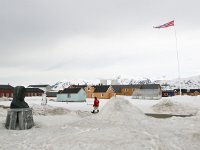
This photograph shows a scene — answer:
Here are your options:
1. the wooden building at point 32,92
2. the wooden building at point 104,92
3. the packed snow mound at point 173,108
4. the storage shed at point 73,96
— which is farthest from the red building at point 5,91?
the packed snow mound at point 173,108

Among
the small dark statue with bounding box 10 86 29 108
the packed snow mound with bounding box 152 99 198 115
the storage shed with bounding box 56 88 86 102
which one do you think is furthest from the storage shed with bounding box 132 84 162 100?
the small dark statue with bounding box 10 86 29 108

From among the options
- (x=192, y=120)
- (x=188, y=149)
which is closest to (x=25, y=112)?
(x=188, y=149)

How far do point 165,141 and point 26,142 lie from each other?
22.7ft

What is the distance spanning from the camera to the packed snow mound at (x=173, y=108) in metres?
29.3

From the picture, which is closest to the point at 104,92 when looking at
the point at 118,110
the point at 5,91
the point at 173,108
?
the point at 5,91

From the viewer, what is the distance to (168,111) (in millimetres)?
29953

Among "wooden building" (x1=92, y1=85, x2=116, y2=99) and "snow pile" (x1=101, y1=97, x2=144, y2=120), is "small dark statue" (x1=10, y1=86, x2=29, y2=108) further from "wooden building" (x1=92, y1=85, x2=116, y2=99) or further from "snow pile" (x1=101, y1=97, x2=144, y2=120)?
"wooden building" (x1=92, y1=85, x2=116, y2=99)

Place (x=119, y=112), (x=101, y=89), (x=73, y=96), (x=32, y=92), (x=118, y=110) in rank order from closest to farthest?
1. (x=119, y=112)
2. (x=118, y=110)
3. (x=73, y=96)
4. (x=101, y=89)
5. (x=32, y=92)

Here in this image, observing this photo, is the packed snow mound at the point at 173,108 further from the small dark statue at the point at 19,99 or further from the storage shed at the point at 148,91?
the storage shed at the point at 148,91

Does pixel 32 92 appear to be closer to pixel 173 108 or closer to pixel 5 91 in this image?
pixel 5 91

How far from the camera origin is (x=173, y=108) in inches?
1206

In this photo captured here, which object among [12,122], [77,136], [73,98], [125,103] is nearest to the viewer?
[77,136]

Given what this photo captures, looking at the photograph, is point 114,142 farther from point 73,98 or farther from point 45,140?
point 73,98

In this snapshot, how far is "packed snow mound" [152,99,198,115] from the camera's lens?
1152 inches
